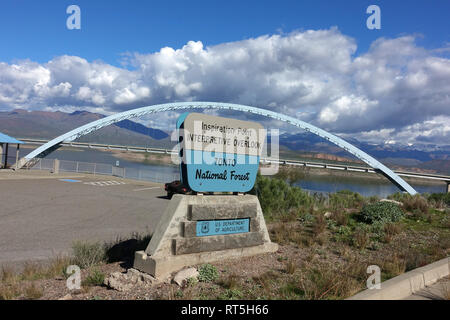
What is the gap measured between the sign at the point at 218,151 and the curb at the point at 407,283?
3447 mm

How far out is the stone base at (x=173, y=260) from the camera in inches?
230

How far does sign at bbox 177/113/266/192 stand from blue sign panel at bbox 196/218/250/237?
66cm

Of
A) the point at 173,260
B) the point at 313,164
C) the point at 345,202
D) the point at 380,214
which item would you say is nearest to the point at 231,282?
the point at 173,260

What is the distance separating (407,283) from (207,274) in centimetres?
314

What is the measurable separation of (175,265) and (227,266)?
1036 mm

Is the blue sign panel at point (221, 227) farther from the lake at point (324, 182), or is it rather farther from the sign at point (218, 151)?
the lake at point (324, 182)

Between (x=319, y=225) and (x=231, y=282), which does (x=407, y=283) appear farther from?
(x=319, y=225)

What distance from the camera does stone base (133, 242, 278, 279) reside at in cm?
Answer: 584

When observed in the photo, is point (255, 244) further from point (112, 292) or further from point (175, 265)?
point (112, 292)

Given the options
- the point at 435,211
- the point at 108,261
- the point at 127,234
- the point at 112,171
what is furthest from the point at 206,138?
the point at 112,171

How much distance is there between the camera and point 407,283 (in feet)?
16.9

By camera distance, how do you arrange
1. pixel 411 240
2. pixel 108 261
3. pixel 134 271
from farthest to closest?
pixel 411 240
pixel 108 261
pixel 134 271

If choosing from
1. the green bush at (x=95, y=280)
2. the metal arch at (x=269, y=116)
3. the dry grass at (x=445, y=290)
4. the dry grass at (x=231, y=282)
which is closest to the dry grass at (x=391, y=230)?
the dry grass at (x=445, y=290)

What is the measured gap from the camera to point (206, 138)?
22.1 feet
